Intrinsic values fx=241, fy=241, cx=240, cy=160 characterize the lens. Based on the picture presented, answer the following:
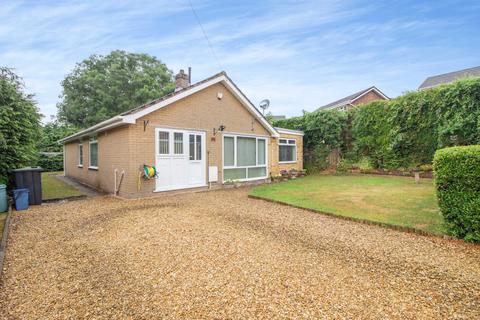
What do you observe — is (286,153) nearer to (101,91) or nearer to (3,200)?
(3,200)

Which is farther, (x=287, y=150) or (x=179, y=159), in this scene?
(x=287, y=150)

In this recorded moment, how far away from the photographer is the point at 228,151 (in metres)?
11.5

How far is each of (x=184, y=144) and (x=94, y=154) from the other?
5.32 metres

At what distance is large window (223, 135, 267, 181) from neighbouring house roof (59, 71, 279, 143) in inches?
53.4

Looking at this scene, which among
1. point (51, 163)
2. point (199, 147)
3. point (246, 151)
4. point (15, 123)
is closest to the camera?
point (15, 123)

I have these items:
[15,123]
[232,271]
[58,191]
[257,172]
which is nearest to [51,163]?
[58,191]

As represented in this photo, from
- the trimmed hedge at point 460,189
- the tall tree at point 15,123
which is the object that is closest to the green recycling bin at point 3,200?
the tall tree at point 15,123

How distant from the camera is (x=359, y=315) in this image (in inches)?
91.1

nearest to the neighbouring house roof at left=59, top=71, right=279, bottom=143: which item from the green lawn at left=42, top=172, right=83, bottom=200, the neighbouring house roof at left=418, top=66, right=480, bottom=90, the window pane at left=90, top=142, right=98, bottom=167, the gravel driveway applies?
the window pane at left=90, top=142, right=98, bottom=167

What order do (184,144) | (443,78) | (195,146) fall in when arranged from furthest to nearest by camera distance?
(443,78) → (195,146) → (184,144)

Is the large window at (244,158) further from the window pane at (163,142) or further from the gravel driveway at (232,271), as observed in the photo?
the gravel driveway at (232,271)

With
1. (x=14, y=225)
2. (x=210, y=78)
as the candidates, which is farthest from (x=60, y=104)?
(x=14, y=225)

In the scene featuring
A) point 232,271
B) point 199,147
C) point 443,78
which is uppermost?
point 443,78

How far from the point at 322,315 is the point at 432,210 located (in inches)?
212
